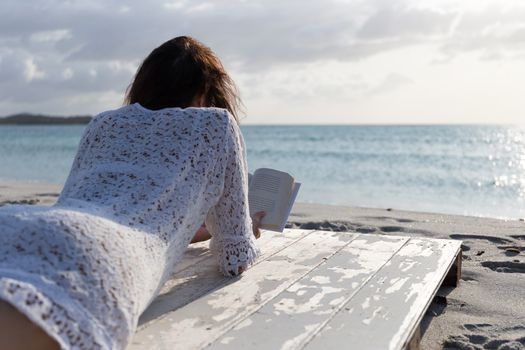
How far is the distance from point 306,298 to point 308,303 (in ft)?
0.22

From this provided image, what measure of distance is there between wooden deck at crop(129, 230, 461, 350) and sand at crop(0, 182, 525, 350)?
0.25 metres

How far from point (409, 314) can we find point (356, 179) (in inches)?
558

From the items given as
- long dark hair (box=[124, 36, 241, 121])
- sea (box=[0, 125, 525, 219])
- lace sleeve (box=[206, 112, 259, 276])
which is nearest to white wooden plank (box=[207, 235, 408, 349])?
lace sleeve (box=[206, 112, 259, 276])

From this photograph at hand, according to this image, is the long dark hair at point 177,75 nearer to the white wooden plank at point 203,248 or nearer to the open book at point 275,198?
the open book at point 275,198

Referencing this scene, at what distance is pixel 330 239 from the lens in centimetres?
371

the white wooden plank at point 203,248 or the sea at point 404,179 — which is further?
the sea at point 404,179

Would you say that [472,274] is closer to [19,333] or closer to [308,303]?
[308,303]

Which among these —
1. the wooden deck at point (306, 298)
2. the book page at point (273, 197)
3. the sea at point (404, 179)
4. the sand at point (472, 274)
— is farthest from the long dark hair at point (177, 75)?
the sea at point (404, 179)

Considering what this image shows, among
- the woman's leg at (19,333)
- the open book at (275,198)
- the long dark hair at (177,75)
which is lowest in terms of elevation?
the woman's leg at (19,333)

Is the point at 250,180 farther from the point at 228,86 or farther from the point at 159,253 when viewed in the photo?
the point at 159,253

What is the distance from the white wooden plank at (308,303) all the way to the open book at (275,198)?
1.09 feet

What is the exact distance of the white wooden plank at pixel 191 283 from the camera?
2.43 metres

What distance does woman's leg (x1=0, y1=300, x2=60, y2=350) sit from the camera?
168 centimetres

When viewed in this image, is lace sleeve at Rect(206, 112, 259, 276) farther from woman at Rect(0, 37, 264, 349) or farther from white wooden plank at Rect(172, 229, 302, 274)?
white wooden plank at Rect(172, 229, 302, 274)
